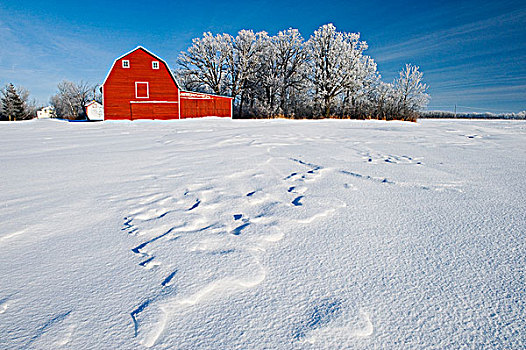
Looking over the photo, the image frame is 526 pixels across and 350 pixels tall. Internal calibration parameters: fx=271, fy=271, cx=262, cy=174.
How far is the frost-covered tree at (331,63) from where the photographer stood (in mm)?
22984

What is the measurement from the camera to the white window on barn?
19.0 metres

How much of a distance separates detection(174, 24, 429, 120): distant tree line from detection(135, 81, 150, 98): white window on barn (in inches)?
350

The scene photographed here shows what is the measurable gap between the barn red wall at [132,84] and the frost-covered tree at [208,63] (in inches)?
329

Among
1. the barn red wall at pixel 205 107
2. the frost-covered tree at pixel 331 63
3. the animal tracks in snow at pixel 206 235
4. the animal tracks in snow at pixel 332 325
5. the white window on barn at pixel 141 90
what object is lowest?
the animal tracks in snow at pixel 332 325

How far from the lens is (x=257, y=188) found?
217 centimetres

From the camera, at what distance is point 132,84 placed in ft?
61.9

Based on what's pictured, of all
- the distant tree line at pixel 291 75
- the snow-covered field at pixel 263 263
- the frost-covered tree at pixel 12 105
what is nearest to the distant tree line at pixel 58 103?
the frost-covered tree at pixel 12 105

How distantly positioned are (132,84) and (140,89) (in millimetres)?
587

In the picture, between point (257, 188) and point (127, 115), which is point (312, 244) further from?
point (127, 115)

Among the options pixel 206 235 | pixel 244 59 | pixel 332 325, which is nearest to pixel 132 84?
pixel 244 59

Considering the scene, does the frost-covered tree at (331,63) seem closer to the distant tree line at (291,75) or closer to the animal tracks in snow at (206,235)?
the distant tree line at (291,75)

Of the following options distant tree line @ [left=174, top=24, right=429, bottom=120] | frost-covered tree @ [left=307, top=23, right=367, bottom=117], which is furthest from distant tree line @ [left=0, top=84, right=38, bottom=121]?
frost-covered tree @ [left=307, top=23, right=367, bottom=117]

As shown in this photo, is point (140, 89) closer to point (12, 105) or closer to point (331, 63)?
point (331, 63)

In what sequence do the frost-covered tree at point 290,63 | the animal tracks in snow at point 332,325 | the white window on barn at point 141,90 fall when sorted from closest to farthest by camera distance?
the animal tracks in snow at point 332,325 < the white window on barn at point 141,90 < the frost-covered tree at point 290,63
